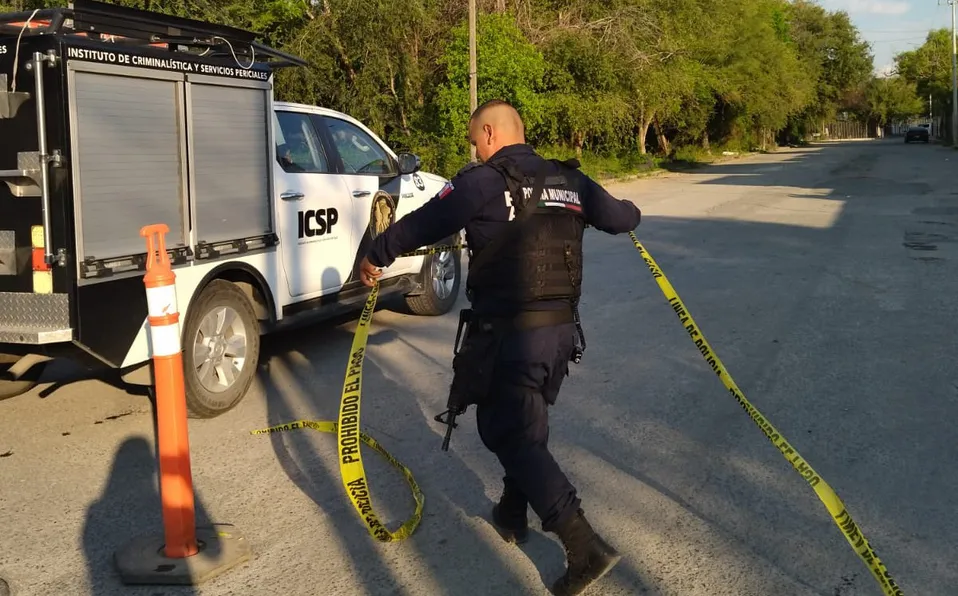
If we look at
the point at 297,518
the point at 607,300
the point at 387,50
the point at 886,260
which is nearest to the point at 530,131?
the point at 387,50

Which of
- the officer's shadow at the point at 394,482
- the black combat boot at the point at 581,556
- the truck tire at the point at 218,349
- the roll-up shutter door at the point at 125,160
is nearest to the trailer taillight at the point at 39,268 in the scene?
the roll-up shutter door at the point at 125,160

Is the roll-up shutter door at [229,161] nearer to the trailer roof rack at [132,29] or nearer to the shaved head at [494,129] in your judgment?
the trailer roof rack at [132,29]

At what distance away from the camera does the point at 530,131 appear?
30219 millimetres

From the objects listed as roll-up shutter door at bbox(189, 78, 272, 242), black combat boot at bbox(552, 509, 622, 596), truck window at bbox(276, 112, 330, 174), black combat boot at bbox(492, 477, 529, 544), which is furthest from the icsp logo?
black combat boot at bbox(552, 509, 622, 596)

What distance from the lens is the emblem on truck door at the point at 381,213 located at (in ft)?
25.6

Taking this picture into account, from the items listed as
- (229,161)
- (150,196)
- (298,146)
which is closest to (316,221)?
(298,146)

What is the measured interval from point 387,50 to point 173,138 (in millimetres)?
22886

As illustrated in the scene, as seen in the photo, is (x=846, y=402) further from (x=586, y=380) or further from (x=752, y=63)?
(x=752, y=63)

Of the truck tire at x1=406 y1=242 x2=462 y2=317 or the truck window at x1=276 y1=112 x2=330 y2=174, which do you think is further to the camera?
the truck tire at x1=406 y1=242 x2=462 y2=317

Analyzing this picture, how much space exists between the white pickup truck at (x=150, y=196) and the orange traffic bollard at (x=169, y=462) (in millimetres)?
1336

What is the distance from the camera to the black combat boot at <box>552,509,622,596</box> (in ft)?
11.5

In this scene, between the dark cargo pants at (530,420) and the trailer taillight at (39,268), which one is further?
the trailer taillight at (39,268)

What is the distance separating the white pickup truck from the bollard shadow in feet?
1.83

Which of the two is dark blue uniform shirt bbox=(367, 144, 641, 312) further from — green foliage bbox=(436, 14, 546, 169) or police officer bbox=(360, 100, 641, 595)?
green foliage bbox=(436, 14, 546, 169)
